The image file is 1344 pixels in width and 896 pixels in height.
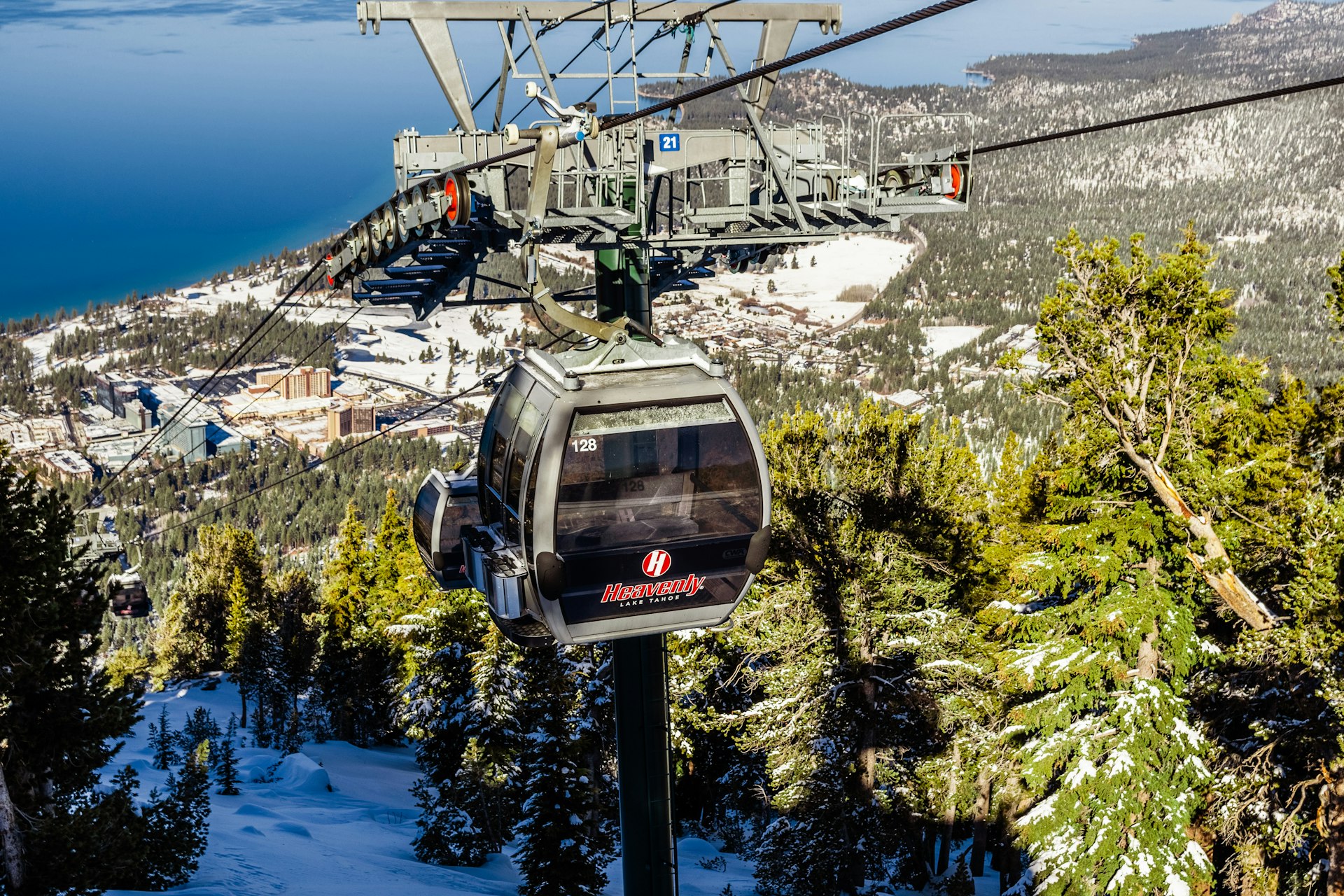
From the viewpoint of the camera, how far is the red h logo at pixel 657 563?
850 centimetres

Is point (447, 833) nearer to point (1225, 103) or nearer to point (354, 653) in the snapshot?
point (354, 653)

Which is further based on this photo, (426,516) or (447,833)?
(447,833)

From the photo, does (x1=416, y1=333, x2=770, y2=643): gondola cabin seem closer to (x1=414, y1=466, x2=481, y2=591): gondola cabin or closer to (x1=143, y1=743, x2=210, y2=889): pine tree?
(x1=414, y1=466, x2=481, y2=591): gondola cabin

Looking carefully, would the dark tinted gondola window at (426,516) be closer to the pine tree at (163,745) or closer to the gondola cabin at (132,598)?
the gondola cabin at (132,598)

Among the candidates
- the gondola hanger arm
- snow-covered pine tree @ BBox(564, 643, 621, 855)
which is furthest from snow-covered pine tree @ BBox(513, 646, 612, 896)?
the gondola hanger arm

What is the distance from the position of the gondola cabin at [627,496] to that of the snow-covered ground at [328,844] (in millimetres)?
13842

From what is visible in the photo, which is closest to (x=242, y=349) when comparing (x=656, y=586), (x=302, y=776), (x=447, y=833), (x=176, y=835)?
(x=656, y=586)

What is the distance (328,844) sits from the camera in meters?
26.7

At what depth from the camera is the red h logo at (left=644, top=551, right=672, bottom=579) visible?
8500 millimetres

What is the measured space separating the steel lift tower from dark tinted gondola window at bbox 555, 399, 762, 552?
78cm

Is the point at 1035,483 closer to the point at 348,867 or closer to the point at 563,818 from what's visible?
the point at 563,818

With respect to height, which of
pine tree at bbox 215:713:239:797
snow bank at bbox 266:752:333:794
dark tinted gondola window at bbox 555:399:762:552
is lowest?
snow bank at bbox 266:752:333:794

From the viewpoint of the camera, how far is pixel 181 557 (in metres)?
178

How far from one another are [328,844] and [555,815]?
822cm
